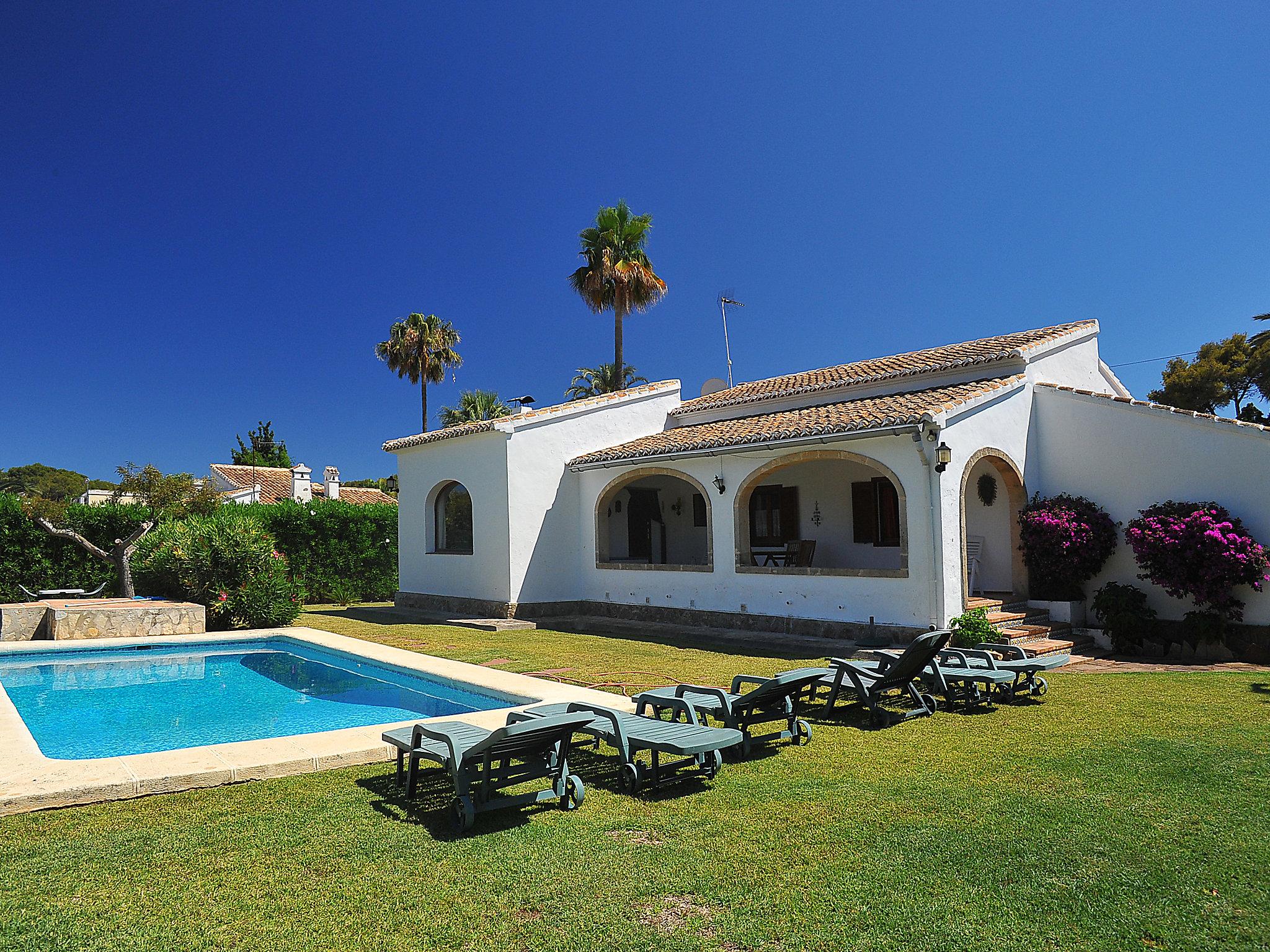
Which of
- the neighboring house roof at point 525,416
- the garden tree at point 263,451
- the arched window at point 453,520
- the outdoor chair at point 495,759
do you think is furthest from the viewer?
the garden tree at point 263,451

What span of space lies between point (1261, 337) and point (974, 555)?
2796 cm

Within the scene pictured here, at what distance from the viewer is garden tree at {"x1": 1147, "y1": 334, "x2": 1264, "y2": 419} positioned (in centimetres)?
3497

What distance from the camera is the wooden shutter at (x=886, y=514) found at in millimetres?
16594

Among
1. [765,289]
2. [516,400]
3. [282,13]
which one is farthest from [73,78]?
[765,289]

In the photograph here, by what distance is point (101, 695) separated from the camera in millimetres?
11602

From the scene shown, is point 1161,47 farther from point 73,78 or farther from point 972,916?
point 73,78

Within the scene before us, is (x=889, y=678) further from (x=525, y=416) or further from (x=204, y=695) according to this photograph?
(x=525, y=416)

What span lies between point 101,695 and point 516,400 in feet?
39.8

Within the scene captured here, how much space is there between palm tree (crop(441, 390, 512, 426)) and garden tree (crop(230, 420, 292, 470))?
23.0 m

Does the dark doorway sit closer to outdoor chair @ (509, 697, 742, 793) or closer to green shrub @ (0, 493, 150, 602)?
green shrub @ (0, 493, 150, 602)

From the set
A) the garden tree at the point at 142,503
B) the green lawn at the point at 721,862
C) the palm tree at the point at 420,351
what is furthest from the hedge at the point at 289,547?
the green lawn at the point at 721,862

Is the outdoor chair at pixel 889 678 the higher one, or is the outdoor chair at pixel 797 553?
the outdoor chair at pixel 797 553

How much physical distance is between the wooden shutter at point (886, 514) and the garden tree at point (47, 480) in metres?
64.1

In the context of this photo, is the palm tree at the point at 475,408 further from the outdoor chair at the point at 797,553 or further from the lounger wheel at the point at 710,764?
the lounger wheel at the point at 710,764
